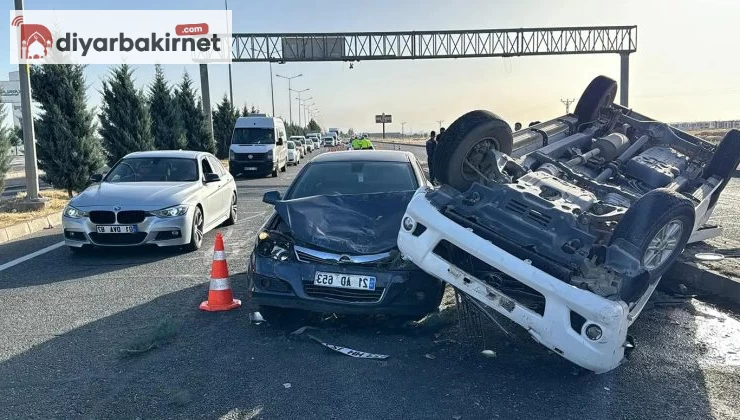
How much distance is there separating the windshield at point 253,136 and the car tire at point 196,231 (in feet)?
57.3

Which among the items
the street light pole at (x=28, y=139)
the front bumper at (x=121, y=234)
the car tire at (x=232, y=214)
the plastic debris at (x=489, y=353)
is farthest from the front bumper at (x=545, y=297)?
the street light pole at (x=28, y=139)

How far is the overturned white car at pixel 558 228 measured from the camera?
3803 mm

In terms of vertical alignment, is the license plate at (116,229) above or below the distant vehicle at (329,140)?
below

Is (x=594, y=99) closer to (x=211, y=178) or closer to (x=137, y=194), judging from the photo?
(x=211, y=178)

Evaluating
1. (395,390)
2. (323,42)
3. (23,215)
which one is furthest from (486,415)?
(323,42)

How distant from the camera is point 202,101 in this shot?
33.6 meters

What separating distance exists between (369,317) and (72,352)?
8.13 ft

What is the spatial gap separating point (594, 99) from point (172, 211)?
18.6 ft

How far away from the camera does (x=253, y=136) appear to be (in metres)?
26.6

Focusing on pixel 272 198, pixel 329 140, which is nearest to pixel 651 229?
pixel 272 198

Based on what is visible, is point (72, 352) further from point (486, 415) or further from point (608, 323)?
point (608, 323)

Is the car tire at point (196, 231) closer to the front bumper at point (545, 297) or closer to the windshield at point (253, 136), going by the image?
the front bumper at point (545, 297)

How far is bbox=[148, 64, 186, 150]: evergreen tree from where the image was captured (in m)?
28.8

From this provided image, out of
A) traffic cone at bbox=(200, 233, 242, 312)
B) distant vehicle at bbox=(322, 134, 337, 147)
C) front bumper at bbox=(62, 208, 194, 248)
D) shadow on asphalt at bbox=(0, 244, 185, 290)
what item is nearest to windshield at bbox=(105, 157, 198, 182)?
shadow on asphalt at bbox=(0, 244, 185, 290)
